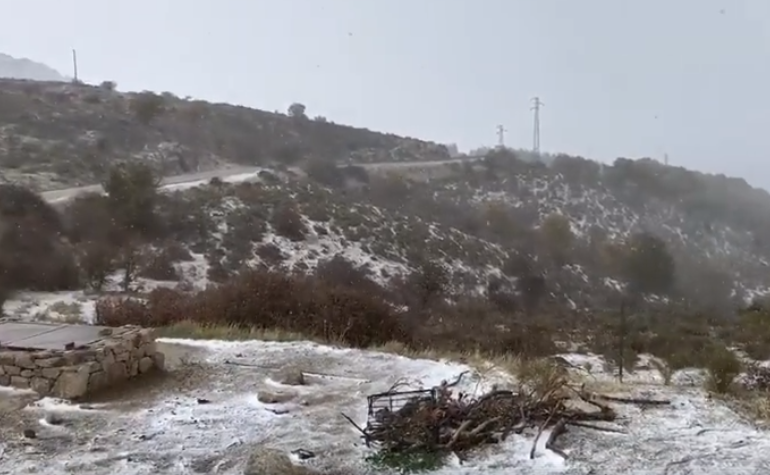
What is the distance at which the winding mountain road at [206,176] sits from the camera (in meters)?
27.6

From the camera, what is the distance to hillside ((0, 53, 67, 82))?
15300 cm

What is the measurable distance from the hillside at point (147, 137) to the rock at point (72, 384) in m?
23.7

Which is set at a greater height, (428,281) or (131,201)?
(131,201)

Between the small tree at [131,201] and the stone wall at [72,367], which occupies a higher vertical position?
the small tree at [131,201]

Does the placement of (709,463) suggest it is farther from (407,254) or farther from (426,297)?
(407,254)

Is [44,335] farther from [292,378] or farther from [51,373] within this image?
[292,378]

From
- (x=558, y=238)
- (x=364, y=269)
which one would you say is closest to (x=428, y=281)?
(x=364, y=269)

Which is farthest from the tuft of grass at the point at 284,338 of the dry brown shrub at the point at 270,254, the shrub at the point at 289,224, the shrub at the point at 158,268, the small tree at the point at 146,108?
the small tree at the point at 146,108

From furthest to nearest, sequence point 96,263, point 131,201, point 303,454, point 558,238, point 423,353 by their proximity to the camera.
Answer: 1. point 558,238
2. point 131,201
3. point 96,263
4. point 423,353
5. point 303,454

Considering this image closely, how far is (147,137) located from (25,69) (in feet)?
457

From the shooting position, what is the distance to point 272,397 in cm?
776

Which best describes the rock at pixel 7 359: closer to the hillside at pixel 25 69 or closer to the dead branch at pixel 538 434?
the dead branch at pixel 538 434

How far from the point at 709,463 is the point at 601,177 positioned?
168 feet

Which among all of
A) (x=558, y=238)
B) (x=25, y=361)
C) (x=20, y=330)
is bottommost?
(x=25, y=361)
